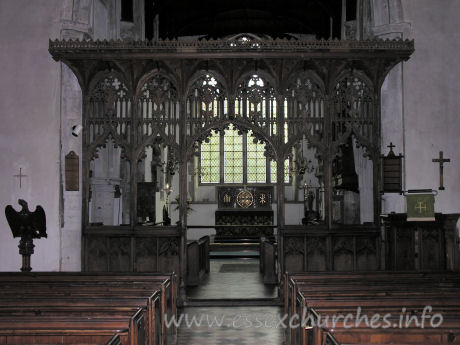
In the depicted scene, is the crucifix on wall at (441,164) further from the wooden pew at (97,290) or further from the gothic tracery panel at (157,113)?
the wooden pew at (97,290)

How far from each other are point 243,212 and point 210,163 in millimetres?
3062

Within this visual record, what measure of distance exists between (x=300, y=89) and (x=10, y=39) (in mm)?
4274

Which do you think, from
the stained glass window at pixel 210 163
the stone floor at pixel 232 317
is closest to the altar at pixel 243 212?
the stained glass window at pixel 210 163

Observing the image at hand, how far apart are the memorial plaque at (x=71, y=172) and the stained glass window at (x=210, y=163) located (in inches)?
489

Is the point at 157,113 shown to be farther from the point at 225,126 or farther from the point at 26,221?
the point at 26,221

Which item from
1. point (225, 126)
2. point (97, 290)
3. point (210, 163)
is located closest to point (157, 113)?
point (225, 126)

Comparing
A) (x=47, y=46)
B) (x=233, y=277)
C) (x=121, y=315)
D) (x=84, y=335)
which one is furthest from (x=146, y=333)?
(x=233, y=277)

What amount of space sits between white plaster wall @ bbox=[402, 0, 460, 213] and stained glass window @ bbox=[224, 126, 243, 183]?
40.9ft

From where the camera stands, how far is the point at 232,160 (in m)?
21.1

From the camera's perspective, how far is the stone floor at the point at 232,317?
603 cm

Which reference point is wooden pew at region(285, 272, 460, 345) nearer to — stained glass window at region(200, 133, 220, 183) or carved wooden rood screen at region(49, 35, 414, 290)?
carved wooden rood screen at region(49, 35, 414, 290)

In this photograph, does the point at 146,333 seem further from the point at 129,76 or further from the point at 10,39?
the point at 10,39

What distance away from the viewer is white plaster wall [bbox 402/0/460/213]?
28.6ft

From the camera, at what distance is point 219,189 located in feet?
65.1
